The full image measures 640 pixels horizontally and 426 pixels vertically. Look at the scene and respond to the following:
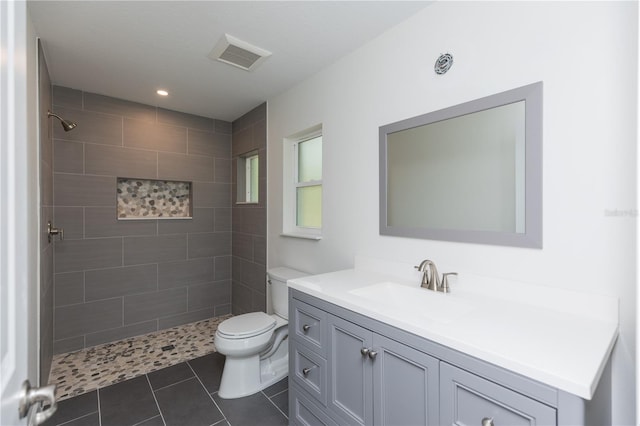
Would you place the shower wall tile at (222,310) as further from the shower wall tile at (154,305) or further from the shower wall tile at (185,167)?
the shower wall tile at (185,167)

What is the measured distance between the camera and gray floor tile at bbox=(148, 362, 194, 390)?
2234 millimetres


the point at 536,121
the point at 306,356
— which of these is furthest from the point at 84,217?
the point at 536,121

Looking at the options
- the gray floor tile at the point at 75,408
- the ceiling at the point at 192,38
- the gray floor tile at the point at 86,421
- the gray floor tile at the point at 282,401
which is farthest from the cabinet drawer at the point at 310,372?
the ceiling at the point at 192,38

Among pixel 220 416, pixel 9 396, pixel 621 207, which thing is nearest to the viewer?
pixel 9 396

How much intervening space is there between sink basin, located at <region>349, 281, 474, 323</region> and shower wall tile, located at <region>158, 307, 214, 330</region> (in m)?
2.53

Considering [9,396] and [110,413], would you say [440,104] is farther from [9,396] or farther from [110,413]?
[110,413]

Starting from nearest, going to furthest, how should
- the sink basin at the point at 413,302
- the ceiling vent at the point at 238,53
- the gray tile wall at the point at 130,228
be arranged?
the sink basin at the point at 413,302 < the ceiling vent at the point at 238,53 < the gray tile wall at the point at 130,228

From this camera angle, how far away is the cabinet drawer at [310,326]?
1.49 m

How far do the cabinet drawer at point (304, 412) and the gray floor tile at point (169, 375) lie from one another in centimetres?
108

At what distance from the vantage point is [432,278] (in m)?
1.53

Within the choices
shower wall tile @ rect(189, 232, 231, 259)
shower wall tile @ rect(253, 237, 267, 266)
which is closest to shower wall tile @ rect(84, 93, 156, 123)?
shower wall tile @ rect(189, 232, 231, 259)

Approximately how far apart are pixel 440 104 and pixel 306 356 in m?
1.50

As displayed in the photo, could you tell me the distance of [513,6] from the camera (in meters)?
1.31

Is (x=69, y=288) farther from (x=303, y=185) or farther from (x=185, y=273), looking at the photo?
(x=303, y=185)
